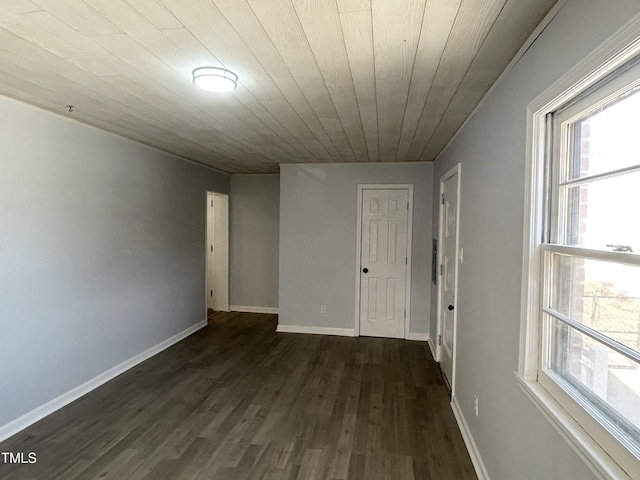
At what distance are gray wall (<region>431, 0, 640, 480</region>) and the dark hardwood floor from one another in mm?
486

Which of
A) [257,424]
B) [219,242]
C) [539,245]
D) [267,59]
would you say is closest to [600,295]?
[539,245]

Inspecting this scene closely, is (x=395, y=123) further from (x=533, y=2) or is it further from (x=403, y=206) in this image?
(x=403, y=206)

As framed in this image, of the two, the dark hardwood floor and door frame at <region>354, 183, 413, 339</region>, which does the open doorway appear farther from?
door frame at <region>354, 183, 413, 339</region>

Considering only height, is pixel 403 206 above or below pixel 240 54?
below

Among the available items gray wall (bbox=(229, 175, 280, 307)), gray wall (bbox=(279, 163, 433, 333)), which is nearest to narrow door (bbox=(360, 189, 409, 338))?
gray wall (bbox=(279, 163, 433, 333))

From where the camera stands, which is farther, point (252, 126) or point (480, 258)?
point (252, 126)

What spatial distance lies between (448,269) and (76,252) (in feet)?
11.0

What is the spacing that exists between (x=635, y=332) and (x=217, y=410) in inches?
112

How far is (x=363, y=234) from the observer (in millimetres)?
5059

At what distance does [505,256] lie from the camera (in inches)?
74.4

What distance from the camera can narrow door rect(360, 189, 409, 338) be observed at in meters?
4.98

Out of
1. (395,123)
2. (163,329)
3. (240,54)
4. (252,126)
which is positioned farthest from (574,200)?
(163,329)

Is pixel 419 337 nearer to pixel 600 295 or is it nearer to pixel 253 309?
pixel 253 309

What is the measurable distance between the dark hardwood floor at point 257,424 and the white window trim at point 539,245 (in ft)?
3.77
